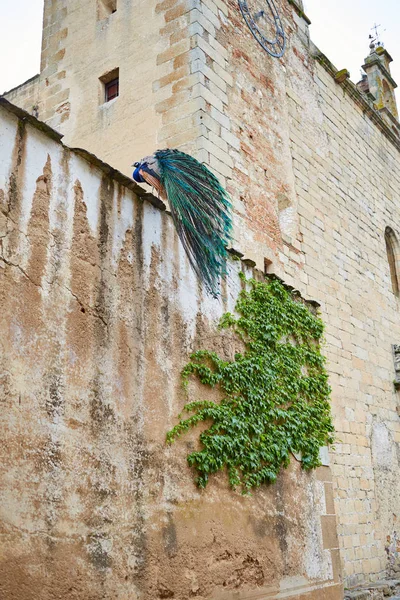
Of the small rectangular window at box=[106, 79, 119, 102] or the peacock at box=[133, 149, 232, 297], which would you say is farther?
the small rectangular window at box=[106, 79, 119, 102]

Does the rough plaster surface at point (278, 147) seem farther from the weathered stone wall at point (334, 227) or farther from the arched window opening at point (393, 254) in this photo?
the arched window opening at point (393, 254)

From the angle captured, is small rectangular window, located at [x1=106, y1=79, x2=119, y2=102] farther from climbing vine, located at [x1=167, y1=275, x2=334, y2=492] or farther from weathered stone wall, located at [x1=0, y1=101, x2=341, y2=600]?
weathered stone wall, located at [x1=0, y1=101, x2=341, y2=600]

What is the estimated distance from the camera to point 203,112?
7.23 m

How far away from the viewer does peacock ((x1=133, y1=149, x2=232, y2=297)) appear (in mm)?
4730

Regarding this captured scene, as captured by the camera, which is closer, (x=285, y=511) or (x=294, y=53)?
(x=285, y=511)

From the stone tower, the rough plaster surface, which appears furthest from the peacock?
the stone tower

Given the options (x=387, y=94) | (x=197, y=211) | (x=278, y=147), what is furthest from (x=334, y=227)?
(x=197, y=211)

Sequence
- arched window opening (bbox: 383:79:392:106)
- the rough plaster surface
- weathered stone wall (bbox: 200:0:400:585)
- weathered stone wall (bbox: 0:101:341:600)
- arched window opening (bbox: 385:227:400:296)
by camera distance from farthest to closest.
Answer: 1. arched window opening (bbox: 383:79:392:106)
2. arched window opening (bbox: 385:227:400:296)
3. weathered stone wall (bbox: 200:0:400:585)
4. the rough plaster surface
5. weathered stone wall (bbox: 0:101:341:600)

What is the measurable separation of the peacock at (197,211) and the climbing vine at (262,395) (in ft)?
1.38

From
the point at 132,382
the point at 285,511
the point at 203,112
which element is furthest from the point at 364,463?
the point at 132,382

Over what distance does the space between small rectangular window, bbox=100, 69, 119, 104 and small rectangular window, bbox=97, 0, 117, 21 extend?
986 millimetres

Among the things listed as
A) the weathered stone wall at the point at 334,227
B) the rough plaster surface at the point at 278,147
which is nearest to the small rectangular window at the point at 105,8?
the rough plaster surface at the point at 278,147

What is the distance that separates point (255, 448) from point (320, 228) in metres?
5.28

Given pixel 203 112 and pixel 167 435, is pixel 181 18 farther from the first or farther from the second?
Answer: pixel 167 435
